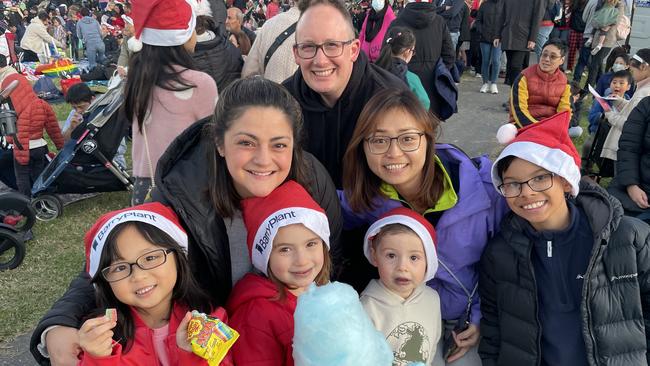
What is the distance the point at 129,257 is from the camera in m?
2.00

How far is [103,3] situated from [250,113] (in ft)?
85.4

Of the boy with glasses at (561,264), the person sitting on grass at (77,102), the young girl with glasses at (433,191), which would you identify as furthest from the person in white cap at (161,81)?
the person sitting on grass at (77,102)

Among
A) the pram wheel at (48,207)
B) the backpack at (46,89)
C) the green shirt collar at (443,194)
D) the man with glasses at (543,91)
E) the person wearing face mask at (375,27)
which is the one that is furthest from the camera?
the backpack at (46,89)

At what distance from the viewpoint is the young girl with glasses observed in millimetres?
2449

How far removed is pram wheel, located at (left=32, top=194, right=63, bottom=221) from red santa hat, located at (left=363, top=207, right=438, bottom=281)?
4.72m

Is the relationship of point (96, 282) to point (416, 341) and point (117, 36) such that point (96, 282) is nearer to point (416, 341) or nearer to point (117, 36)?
point (416, 341)

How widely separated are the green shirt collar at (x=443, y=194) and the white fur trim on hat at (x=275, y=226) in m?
0.57

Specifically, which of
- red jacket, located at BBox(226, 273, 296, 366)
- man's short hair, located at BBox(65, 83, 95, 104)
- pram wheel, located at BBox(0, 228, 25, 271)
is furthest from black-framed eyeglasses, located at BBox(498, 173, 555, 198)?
man's short hair, located at BBox(65, 83, 95, 104)

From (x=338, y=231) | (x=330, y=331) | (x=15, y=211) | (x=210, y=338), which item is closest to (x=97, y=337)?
(x=210, y=338)

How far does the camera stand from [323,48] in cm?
273

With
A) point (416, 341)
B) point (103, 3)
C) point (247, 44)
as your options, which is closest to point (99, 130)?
point (247, 44)

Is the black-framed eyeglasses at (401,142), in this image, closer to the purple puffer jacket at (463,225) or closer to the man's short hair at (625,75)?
the purple puffer jacket at (463,225)

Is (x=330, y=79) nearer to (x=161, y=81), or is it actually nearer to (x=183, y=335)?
(x=161, y=81)

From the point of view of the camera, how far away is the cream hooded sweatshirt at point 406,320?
7.86 feet
